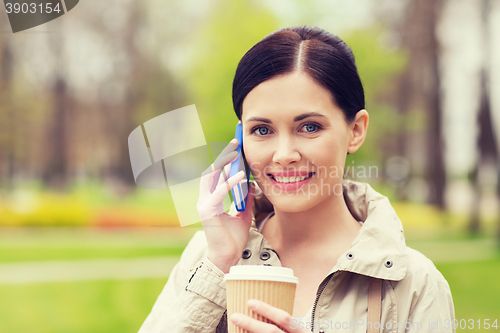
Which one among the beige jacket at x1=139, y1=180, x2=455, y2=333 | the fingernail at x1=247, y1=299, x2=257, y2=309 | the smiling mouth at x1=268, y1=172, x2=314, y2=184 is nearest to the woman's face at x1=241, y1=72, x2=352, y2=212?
the smiling mouth at x1=268, y1=172, x2=314, y2=184

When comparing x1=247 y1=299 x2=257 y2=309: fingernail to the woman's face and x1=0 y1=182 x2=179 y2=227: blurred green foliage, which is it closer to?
the woman's face

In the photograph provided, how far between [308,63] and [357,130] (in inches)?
17.0

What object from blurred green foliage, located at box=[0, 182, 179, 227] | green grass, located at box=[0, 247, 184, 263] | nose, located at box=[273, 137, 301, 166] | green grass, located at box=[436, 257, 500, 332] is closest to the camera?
nose, located at box=[273, 137, 301, 166]

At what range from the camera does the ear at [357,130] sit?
7.20ft

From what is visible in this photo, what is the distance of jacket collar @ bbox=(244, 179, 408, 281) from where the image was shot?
1.87 meters

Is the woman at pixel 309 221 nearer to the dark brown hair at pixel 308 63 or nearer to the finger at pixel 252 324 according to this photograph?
the dark brown hair at pixel 308 63

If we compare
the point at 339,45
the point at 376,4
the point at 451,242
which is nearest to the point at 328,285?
the point at 339,45

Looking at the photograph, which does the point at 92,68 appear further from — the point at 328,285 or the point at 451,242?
the point at 328,285

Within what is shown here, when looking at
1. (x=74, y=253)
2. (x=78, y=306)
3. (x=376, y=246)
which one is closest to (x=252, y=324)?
(x=376, y=246)

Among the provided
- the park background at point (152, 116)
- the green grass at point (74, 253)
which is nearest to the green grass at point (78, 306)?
the park background at point (152, 116)

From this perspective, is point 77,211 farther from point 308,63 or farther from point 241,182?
point 308,63

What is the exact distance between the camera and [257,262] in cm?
212

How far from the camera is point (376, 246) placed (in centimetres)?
195

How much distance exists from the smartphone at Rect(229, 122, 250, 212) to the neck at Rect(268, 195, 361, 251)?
0.24 meters
